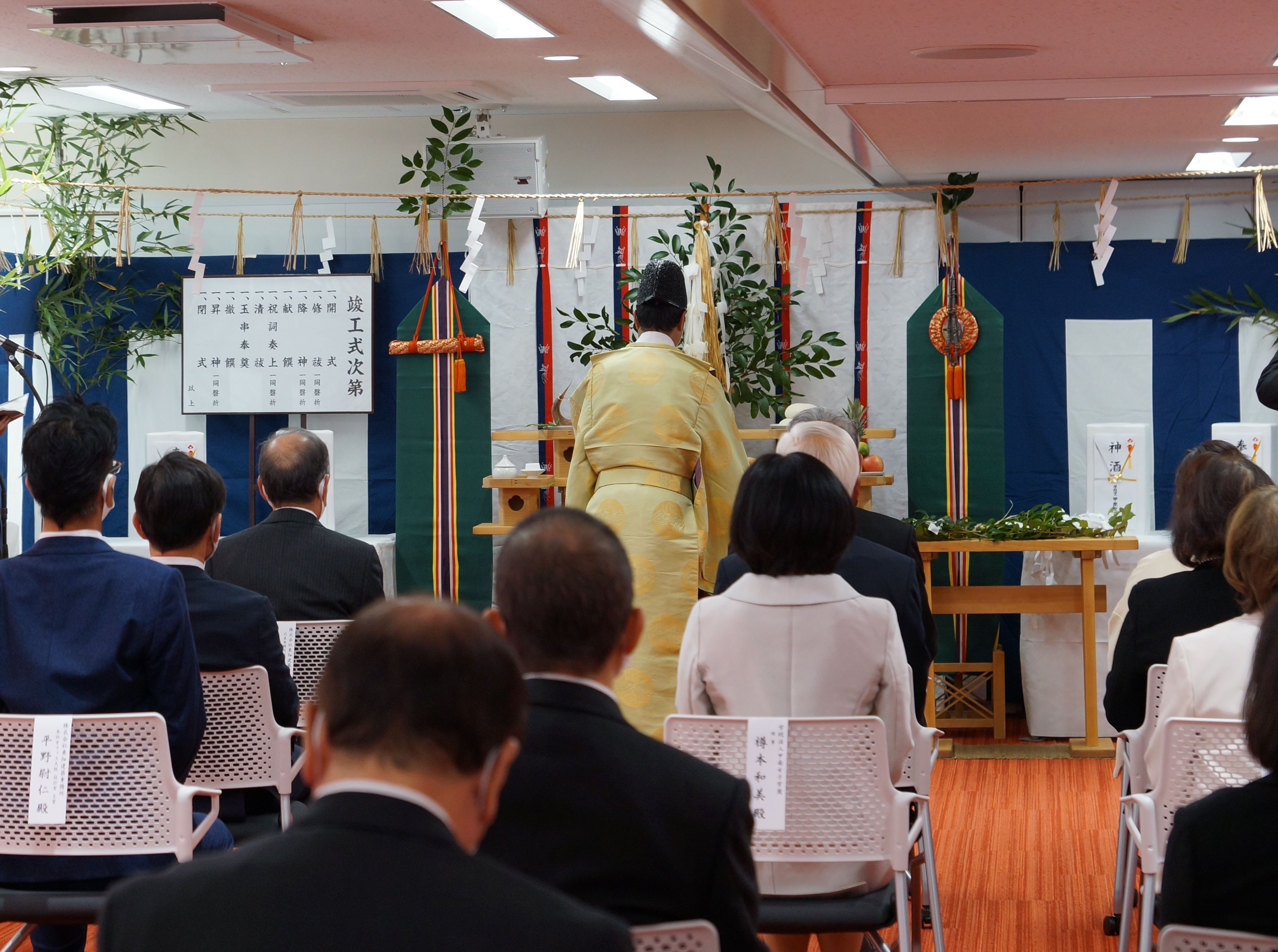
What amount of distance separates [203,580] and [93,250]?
14.5ft

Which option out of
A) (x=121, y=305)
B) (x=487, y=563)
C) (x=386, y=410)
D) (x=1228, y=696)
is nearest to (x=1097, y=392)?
(x=487, y=563)

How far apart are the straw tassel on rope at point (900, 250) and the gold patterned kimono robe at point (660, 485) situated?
243cm

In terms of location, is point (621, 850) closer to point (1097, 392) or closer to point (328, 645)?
point (328, 645)

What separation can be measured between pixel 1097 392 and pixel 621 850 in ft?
17.3

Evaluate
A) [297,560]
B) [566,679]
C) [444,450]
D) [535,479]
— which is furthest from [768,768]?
[444,450]

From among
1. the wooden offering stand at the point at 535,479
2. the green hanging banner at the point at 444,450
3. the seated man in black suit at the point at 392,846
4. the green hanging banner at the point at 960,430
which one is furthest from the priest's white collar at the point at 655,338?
the seated man in black suit at the point at 392,846

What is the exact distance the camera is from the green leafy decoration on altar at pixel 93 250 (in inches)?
253

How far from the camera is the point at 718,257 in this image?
6.15 metres

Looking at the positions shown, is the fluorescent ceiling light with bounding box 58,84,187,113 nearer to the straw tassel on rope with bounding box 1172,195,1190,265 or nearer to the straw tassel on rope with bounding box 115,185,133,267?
the straw tassel on rope with bounding box 115,185,133,267

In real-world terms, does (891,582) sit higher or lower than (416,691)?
lower

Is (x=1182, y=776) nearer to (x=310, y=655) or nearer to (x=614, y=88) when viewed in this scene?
(x=310, y=655)

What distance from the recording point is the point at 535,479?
19.1ft

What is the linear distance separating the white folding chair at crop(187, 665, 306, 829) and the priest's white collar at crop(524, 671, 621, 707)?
1.44m

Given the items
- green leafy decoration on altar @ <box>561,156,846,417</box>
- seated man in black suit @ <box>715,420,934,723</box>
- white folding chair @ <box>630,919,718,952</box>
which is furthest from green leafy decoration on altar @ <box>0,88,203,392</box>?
white folding chair @ <box>630,919,718,952</box>
